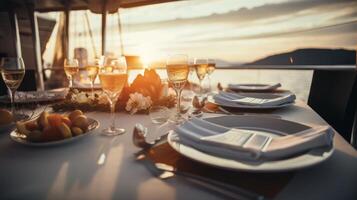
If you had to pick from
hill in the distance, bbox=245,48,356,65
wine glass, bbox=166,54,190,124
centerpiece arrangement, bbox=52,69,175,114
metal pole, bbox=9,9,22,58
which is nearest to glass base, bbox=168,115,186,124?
wine glass, bbox=166,54,190,124

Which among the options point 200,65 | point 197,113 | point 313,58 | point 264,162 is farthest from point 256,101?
point 313,58

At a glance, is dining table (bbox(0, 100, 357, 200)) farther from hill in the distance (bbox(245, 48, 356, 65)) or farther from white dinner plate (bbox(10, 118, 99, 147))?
hill in the distance (bbox(245, 48, 356, 65))

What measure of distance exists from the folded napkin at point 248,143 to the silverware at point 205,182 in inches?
2.9

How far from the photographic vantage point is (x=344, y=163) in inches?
20.6

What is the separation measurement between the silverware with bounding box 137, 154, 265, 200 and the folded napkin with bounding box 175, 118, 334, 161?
0.24 ft

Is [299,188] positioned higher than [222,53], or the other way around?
[222,53]

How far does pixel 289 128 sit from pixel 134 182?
1.41 feet

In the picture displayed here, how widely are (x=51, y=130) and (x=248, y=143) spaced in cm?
46

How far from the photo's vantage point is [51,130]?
64 cm

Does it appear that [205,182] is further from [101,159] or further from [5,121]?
[5,121]

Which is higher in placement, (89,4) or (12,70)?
(89,4)

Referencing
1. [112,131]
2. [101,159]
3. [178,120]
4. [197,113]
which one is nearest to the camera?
[101,159]

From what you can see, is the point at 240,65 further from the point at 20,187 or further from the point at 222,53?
the point at 20,187

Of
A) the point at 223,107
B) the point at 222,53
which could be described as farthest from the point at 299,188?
the point at 222,53
